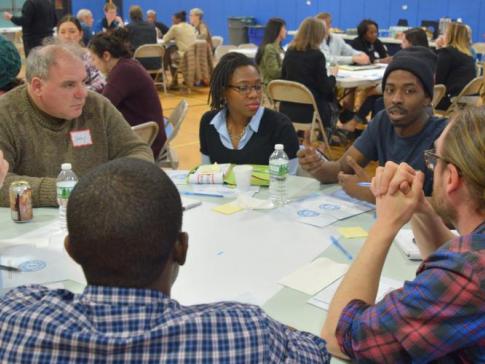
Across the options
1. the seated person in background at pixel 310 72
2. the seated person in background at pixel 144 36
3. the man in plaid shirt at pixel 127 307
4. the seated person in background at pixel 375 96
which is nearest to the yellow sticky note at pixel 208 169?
the man in plaid shirt at pixel 127 307

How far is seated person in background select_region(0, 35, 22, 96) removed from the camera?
255 cm

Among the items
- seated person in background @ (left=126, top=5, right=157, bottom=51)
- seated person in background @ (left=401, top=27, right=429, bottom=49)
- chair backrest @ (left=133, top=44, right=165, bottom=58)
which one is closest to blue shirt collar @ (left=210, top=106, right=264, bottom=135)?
seated person in background @ (left=401, top=27, right=429, bottom=49)

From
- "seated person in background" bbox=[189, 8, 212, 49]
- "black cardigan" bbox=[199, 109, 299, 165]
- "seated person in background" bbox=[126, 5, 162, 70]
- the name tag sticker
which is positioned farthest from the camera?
"seated person in background" bbox=[189, 8, 212, 49]

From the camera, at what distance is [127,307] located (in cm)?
86

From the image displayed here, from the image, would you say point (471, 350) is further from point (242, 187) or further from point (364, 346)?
point (242, 187)

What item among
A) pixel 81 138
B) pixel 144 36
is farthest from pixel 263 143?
pixel 144 36

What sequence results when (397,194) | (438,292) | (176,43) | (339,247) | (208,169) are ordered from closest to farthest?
(438,292) → (397,194) → (339,247) → (208,169) → (176,43)

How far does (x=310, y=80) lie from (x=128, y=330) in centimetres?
480

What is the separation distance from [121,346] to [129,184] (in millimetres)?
264

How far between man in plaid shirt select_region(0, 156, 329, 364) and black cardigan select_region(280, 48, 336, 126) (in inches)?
172

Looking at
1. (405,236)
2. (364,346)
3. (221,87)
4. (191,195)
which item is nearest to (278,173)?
(191,195)

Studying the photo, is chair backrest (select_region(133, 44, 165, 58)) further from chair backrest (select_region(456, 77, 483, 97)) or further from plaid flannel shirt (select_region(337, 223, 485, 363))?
plaid flannel shirt (select_region(337, 223, 485, 363))

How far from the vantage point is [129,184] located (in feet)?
3.08

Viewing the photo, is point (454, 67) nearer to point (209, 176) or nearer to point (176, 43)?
point (209, 176)
